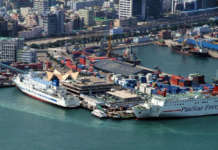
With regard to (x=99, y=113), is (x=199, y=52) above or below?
above

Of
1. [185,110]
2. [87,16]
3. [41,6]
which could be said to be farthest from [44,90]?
[41,6]

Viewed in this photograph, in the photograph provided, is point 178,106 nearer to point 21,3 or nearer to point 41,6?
point 41,6

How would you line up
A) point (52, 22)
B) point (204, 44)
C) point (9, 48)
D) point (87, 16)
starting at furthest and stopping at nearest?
point (87, 16)
point (52, 22)
point (204, 44)
point (9, 48)

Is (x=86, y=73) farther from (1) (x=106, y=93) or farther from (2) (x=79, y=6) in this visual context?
(2) (x=79, y=6)

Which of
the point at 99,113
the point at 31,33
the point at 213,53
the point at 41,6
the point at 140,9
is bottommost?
the point at 99,113

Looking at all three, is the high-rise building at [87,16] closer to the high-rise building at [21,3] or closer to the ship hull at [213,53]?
the high-rise building at [21,3]

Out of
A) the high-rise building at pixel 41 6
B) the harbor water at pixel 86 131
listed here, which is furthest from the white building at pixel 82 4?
the harbor water at pixel 86 131

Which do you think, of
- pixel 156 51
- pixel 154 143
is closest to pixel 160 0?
pixel 156 51

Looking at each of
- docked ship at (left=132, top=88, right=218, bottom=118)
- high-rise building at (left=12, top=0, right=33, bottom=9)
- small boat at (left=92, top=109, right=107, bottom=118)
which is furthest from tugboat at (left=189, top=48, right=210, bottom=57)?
high-rise building at (left=12, top=0, right=33, bottom=9)

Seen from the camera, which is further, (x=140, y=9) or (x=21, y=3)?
(x=21, y=3)
